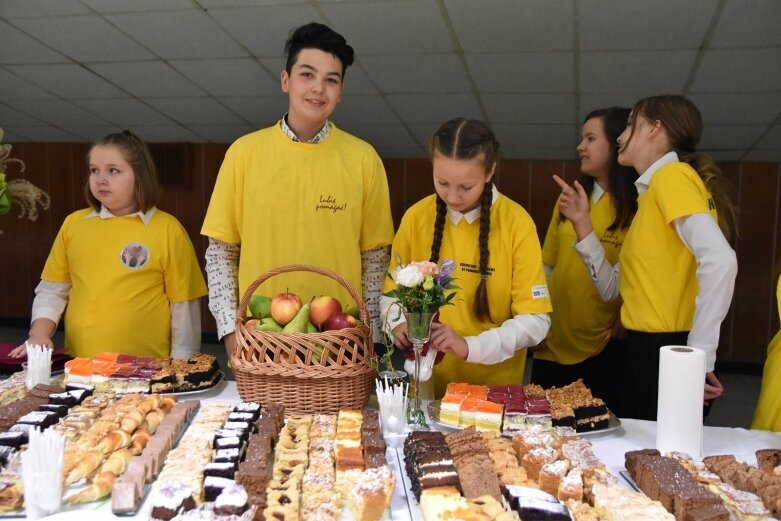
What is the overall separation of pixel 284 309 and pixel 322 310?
4.2 inches

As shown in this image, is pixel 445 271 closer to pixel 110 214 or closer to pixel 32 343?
pixel 32 343

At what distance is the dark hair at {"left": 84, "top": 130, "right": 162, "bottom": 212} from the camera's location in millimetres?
2559

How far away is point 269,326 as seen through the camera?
1807 mm

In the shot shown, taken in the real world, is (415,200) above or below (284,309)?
above

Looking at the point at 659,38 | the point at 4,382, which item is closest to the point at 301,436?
the point at 4,382

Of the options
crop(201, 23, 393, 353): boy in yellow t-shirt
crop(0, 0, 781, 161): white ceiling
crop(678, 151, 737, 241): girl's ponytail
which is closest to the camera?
crop(678, 151, 737, 241): girl's ponytail

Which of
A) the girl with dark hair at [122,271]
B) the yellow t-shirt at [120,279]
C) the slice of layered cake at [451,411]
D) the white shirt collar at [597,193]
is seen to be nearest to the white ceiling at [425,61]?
→ the white shirt collar at [597,193]

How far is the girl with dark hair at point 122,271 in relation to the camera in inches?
100

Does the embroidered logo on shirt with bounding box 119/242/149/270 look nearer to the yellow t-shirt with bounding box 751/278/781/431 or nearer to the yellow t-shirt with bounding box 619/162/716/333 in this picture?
the yellow t-shirt with bounding box 619/162/716/333

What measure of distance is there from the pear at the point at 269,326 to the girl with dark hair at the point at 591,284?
1.43m

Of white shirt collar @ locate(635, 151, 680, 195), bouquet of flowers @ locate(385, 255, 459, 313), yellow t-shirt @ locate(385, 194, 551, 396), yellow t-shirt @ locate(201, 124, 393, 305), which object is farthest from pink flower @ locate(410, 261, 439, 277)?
white shirt collar @ locate(635, 151, 680, 195)

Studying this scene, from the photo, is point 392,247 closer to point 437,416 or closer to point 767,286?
point 437,416

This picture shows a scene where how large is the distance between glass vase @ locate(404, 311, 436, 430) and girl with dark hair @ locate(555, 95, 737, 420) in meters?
0.86

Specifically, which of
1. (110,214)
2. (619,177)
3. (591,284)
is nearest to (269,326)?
(110,214)
